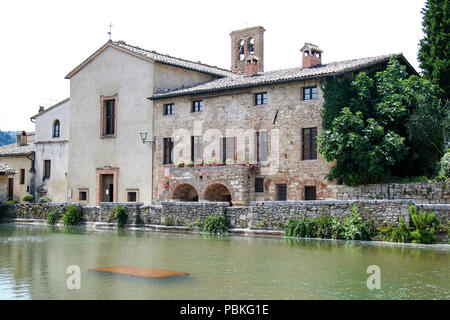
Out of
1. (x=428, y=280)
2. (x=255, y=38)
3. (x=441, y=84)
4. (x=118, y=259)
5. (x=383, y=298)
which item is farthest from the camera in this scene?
(x=255, y=38)

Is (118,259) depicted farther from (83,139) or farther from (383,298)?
(83,139)

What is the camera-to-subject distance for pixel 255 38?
1590 inches

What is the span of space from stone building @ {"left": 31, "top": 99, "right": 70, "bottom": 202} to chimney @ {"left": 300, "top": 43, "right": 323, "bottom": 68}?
16.7 metres

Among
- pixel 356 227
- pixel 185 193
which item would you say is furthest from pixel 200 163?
pixel 356 227

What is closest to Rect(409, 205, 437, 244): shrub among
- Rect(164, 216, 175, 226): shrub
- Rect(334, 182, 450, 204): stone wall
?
Rect(334, 182, 450, 204): stone wall

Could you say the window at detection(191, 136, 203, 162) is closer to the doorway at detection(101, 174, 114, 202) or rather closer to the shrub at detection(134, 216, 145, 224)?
the shrub at detection(134, 216, 145, 224)

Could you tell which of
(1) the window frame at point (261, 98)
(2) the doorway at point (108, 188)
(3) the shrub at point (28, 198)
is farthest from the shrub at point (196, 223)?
(3) the shrub at point (28, 198)

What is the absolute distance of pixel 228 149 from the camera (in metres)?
26.9

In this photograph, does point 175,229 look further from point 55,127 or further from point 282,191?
point 55,127

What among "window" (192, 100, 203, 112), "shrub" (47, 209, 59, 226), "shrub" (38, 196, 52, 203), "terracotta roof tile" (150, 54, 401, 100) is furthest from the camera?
"shrub" (38, 196, 52, 203)

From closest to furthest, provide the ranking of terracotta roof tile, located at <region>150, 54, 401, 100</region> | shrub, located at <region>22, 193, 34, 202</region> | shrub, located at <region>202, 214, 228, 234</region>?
shrub, located at <region>202, 214, 228, 234</region> → terracotta roof tile, located at <region>150, 54, 401, 100</region> → shrub, located at <region>22, 193, 34, 202</region>

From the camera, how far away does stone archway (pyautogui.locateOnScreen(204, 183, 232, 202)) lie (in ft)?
85.3
